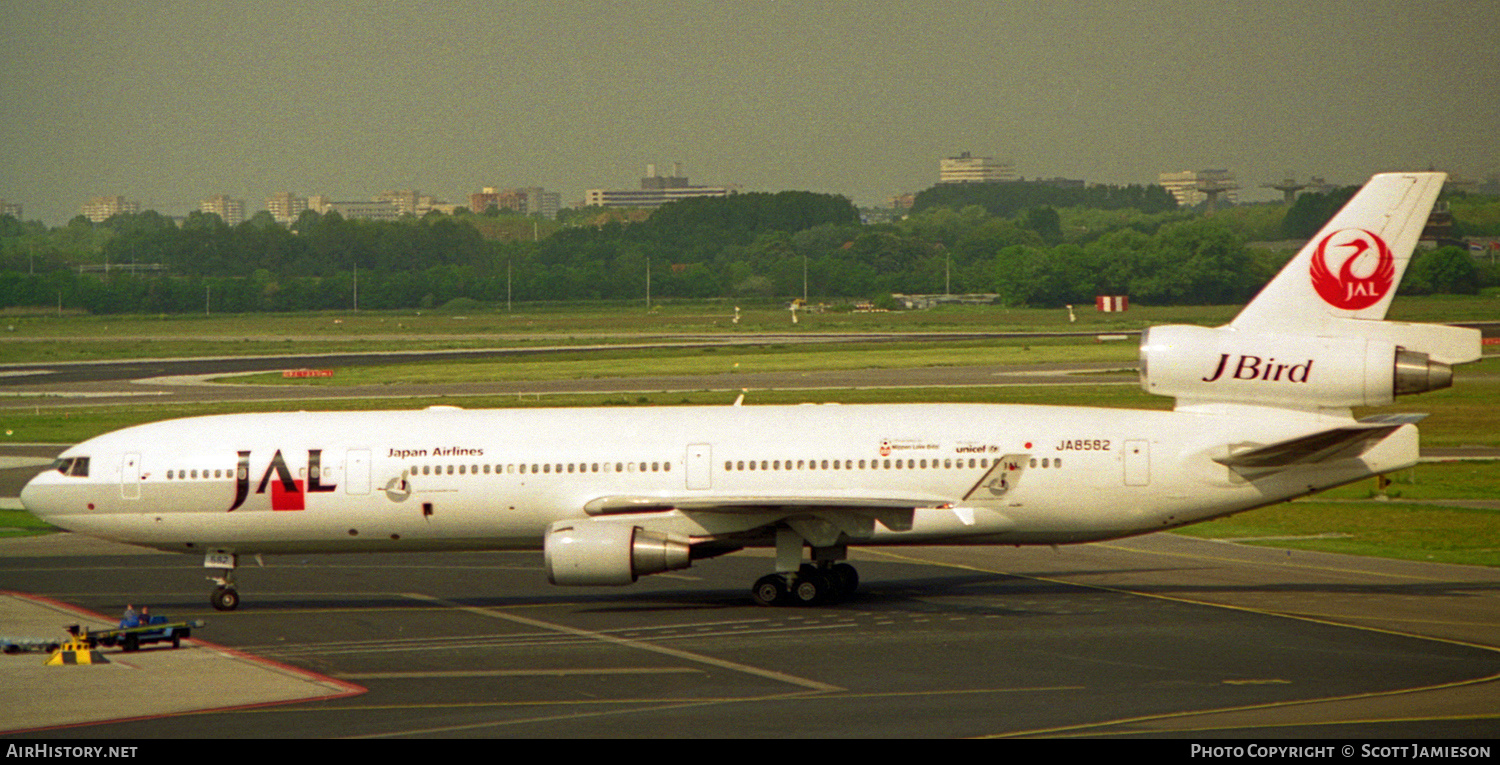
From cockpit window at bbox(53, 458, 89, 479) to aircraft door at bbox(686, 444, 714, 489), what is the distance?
1303 centimetres

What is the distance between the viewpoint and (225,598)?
106 feet

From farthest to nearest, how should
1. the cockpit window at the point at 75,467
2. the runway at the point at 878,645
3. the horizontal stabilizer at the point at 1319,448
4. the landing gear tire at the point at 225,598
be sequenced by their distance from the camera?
the cockpit window at the point at 75,467 < the landing gear tire at the point at 225,598 < the horizontal stabilizer at the point at 1319,448 < the runway at the point at 878,645

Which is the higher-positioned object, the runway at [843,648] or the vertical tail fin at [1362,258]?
the vertical tail fin at [1362,258]

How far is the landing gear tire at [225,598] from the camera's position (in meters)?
32.2

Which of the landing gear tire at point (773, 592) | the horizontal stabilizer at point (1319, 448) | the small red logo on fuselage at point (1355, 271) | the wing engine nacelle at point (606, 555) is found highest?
the small red logo on fuselage at point (1355, 271)

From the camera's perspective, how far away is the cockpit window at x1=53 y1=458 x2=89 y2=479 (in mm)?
32875

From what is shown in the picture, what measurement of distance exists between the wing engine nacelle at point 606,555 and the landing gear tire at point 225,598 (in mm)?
7289

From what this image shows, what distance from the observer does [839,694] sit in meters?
23.2

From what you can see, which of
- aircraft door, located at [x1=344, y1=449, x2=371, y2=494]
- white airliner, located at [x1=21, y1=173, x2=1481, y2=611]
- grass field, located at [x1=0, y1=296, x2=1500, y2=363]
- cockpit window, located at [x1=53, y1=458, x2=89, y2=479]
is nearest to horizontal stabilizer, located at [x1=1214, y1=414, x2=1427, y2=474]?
white airliner, located at [x1=21, y1=173, x2=1481, y2=611]

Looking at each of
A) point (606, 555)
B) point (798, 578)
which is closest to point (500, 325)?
point (798, 578)

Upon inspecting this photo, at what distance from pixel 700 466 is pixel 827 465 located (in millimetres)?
2615

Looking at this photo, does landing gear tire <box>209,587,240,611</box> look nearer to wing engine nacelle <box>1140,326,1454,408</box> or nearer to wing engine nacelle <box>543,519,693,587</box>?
wing engine nacelle <box>543,519,693,587</box>

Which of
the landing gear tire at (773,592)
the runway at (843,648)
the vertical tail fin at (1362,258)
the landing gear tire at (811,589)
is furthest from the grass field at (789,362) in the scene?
the landing gear tire at (773,592)

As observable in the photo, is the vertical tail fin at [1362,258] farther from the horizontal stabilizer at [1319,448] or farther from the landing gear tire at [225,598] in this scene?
the landing gear tire at [225,598]
